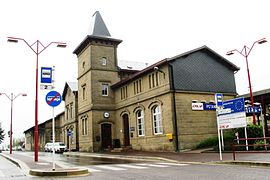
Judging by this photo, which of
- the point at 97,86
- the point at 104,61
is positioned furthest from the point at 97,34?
the point at 97,86

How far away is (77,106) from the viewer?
45.1 metres

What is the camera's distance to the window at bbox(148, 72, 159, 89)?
1132 inches

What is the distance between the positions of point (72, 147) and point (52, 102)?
3368 centimetres

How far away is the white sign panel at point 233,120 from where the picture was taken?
15.9m

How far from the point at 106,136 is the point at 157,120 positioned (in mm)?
10001

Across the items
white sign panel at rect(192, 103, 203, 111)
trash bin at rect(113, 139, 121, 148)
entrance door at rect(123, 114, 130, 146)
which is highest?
white sign panel at rect(192, 103, 203, 111)

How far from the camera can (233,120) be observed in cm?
1625

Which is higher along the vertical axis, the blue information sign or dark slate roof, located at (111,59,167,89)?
dark slate roof, located at (111,59,167,89)

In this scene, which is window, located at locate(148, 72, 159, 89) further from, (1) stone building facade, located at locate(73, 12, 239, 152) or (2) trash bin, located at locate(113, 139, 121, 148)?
(2) trash bin, located at locate(113, 139, 121, 148)

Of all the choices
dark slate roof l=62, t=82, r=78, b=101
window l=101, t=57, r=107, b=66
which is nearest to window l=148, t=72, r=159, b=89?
window l=101, t=57, r=107, b=66

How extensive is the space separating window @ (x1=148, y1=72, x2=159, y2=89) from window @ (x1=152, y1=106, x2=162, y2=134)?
2139 mm

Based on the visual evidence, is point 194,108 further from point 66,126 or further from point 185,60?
point 66,126

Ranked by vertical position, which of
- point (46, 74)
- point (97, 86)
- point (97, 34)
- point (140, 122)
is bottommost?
point (140, 122)

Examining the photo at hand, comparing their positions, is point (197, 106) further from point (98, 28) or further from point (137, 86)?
point (98, 28)
